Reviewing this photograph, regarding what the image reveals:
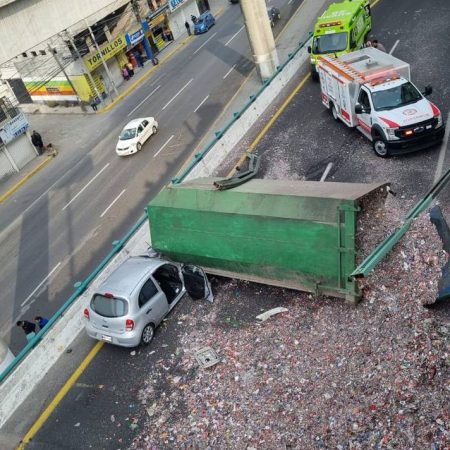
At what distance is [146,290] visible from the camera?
11562mm

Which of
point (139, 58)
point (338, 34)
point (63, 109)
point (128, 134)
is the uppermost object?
point (338, 34)

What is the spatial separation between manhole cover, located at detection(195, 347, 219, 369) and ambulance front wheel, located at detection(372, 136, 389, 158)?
29.6 feet

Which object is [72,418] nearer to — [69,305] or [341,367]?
[69,305]

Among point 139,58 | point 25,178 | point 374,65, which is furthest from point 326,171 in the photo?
point 139,58

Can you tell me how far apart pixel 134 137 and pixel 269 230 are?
17177 mm

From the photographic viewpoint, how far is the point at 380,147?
52.0 ft

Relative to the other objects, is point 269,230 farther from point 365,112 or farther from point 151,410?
point 365,112

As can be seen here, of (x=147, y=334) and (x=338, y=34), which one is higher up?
(x=338, y=34)

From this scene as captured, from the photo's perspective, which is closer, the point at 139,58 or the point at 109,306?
the point at 109,306

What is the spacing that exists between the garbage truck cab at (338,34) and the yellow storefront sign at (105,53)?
1813cm

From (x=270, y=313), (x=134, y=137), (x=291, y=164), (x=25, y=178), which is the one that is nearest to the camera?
(x=270, y=313)

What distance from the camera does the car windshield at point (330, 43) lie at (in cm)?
2244

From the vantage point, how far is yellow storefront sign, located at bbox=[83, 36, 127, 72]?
34750 mm

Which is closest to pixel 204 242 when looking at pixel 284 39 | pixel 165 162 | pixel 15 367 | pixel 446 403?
pixel 15 367
